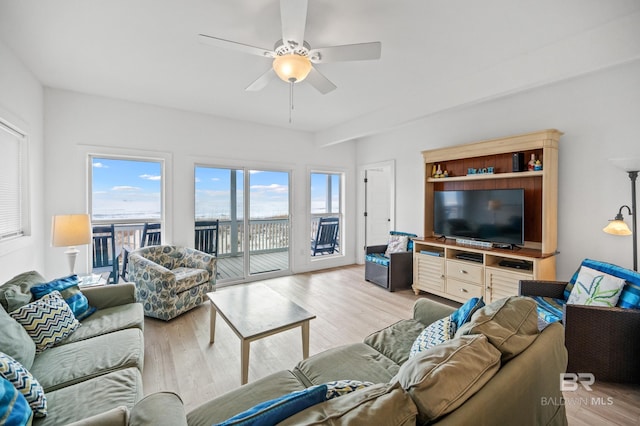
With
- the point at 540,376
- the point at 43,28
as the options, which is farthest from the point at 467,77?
the point at 43,28

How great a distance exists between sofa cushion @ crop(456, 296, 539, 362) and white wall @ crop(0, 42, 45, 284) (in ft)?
11.3

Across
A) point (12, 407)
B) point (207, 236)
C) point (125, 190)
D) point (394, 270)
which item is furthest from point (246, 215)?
point (12, 407)

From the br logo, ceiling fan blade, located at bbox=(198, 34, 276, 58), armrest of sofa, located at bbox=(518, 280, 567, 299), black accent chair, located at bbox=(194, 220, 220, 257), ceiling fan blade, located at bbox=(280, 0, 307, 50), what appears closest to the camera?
ceiling fan blade, located at bbox=(280, 0, 307, 50)

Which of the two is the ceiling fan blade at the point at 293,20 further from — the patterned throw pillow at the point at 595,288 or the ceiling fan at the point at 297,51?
the patterned throw pillow at the point at 595,288

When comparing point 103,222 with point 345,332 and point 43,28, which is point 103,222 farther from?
point 345,332

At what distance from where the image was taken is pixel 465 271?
348cm

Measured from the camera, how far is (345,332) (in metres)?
2.92

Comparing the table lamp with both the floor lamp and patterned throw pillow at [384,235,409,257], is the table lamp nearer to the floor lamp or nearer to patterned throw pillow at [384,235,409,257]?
patterned throw pillow at [384,235,409,257]

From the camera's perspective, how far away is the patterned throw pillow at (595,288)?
2150 mm

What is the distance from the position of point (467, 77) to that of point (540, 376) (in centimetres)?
290

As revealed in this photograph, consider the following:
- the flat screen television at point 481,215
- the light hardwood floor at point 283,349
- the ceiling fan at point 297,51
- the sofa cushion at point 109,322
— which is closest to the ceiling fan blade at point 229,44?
the ceiling fan at point 297,51

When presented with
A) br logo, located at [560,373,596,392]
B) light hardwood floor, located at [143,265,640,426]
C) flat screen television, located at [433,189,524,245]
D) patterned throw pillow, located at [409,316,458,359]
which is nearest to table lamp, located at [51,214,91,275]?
light hardwood floor, located at [143,265,640,426]

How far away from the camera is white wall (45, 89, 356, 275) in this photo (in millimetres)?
3400

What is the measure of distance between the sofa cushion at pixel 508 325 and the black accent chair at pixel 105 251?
14.3 feet
